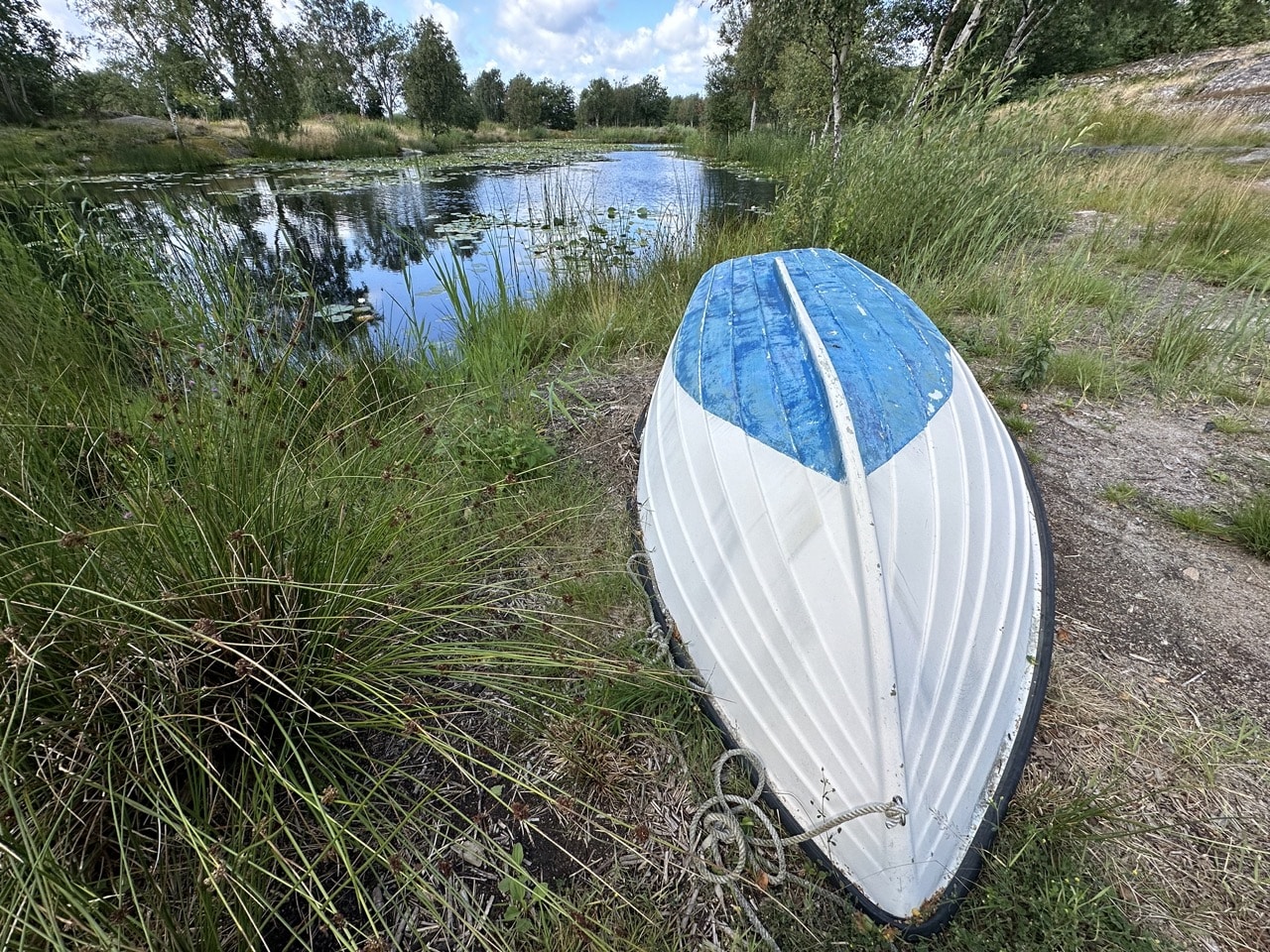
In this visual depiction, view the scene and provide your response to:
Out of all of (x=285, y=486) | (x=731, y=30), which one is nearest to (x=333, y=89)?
(x=731, y=30)

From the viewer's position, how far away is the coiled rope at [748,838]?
1.00m

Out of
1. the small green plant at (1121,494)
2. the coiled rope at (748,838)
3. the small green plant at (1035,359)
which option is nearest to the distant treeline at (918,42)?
the small green plant at (1035,359)

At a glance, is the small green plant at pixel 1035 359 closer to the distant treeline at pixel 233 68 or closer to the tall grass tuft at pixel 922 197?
the tall grass tuft at pixel 922 197

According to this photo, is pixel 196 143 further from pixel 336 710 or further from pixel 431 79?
pixel 336 710

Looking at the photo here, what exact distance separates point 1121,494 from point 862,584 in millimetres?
1774

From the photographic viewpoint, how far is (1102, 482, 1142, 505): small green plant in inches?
81.0

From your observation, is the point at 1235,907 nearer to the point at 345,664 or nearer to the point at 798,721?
the point at 798,721

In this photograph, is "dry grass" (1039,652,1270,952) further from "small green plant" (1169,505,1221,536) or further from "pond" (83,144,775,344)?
"pond" (83,144,775,344)

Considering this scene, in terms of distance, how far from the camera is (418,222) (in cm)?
818

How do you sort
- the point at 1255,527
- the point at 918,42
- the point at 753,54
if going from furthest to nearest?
the point at 753,54 < the point at 918,42 < the point at 1255,527

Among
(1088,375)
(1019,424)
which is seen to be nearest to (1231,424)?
(1088,375)

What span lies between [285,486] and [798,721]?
140 centimetres

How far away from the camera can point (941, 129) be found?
13.1 feet

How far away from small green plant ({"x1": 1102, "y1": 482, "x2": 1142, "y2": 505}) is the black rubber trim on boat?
803 mm
